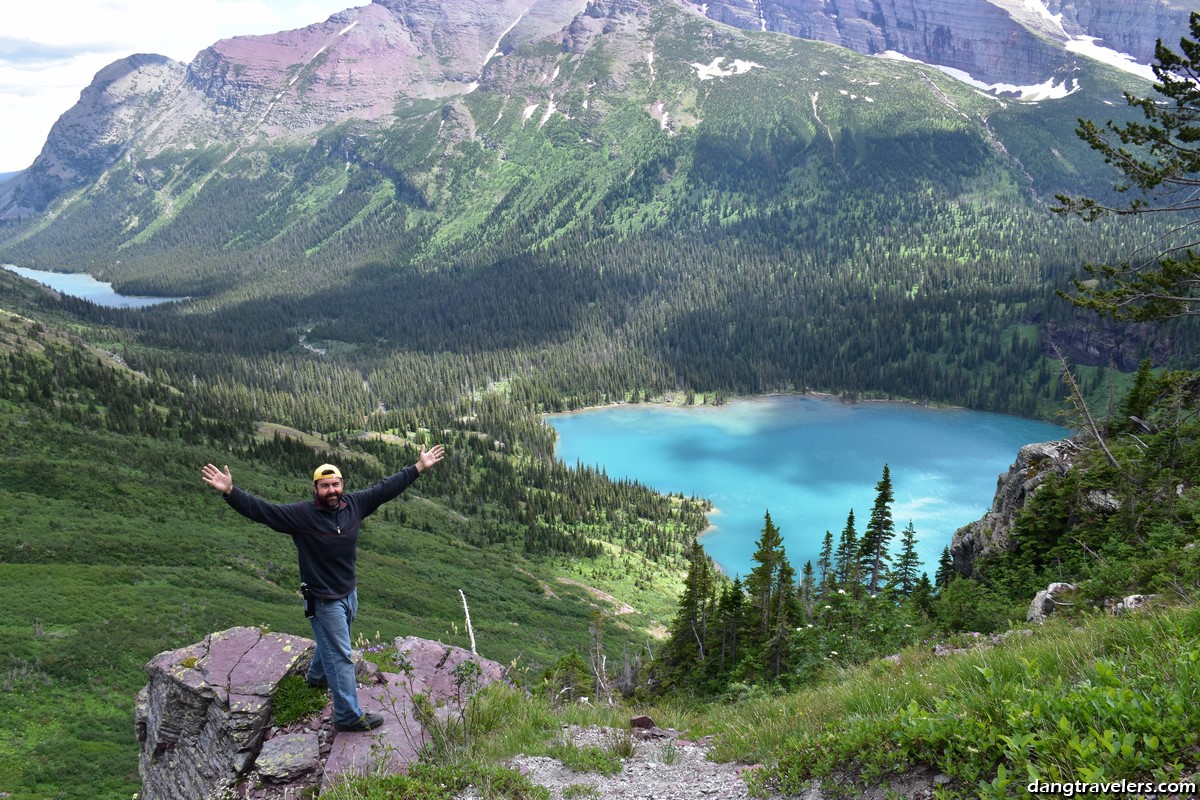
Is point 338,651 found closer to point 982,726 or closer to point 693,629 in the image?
point 982,726

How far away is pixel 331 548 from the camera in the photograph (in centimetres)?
1048

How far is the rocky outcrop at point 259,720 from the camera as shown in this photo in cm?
1075

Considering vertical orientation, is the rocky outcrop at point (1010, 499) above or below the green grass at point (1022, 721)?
below

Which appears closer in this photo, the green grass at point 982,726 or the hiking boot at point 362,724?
the green grass at point 982,726

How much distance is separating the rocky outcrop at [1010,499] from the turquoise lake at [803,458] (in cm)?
5764

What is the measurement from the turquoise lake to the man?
91.7m

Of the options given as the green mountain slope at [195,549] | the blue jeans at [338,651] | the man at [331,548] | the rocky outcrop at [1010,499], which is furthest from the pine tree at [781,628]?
the man at [331,548]

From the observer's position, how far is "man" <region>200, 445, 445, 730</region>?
10.2m

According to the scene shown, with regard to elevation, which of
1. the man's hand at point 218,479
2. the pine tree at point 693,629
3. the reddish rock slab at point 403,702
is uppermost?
the man's hand at point 218,479

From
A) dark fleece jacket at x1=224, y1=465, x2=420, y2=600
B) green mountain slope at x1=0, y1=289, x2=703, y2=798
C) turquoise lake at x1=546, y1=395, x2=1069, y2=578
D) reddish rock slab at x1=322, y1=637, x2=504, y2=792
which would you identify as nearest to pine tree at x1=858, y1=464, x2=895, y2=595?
green mountain slope at x1=0, y1=289, x2=703, y2=798

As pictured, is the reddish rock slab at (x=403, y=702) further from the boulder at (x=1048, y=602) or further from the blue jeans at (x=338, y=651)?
the boulder at (x=1048, y=602)

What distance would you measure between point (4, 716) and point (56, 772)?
5.50 metres

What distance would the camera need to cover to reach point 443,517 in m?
111

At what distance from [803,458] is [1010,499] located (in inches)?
4242
